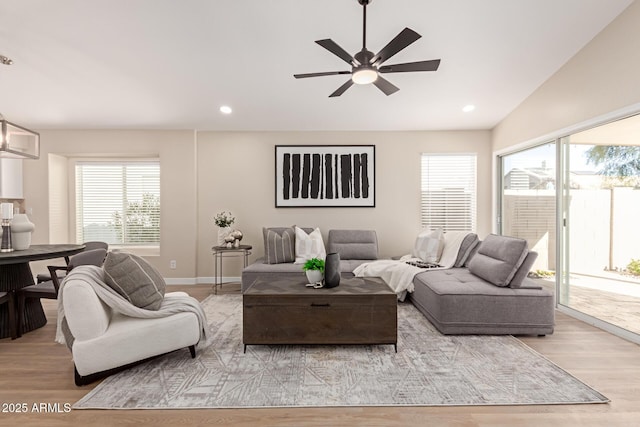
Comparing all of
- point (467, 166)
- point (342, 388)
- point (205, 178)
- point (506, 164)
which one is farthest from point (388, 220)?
point (342, 388)

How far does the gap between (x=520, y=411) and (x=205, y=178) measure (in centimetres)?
502

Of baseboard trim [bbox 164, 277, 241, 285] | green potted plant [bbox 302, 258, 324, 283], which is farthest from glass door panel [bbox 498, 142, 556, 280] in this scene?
baseboard trim [bbox 164, 277, 241, 285]

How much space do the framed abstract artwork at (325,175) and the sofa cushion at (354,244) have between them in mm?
509

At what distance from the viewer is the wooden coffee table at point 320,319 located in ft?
8.98

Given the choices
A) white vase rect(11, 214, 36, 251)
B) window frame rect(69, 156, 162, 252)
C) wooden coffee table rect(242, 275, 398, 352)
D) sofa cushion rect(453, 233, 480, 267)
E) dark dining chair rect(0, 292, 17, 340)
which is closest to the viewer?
wooden coffee table rect(242, 275, 398, 352)

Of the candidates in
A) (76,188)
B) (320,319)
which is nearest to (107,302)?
(320,319)

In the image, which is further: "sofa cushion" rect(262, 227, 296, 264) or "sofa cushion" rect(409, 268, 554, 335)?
"sofa cushion" rect(262, 227, 296, 264)

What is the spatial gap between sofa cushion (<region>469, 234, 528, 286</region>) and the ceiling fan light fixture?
221 centimetres

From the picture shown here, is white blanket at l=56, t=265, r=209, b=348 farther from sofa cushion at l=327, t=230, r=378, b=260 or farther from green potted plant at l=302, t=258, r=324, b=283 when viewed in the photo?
sofa cushion at l=327, t=230, r=378, b=260

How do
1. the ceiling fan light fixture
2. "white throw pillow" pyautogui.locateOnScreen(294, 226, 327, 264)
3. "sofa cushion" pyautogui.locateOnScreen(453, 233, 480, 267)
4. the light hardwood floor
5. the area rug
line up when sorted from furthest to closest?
1. "white throw pillow" pyautogui.locateOnScreen(294, 226, 327, 264)
2. "sofa cushion" pyautogui.locateOnScreen(453, 233, 480, 267)
3. the ceiling fan light fixture
4. the area rug
5. the light hardwood floor

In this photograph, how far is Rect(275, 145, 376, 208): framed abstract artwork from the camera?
5.46m

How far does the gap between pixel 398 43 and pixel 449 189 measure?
3646 millimetres

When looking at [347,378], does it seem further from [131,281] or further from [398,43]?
[398,43]

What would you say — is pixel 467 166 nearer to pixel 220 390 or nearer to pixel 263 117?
pixel 263 117
